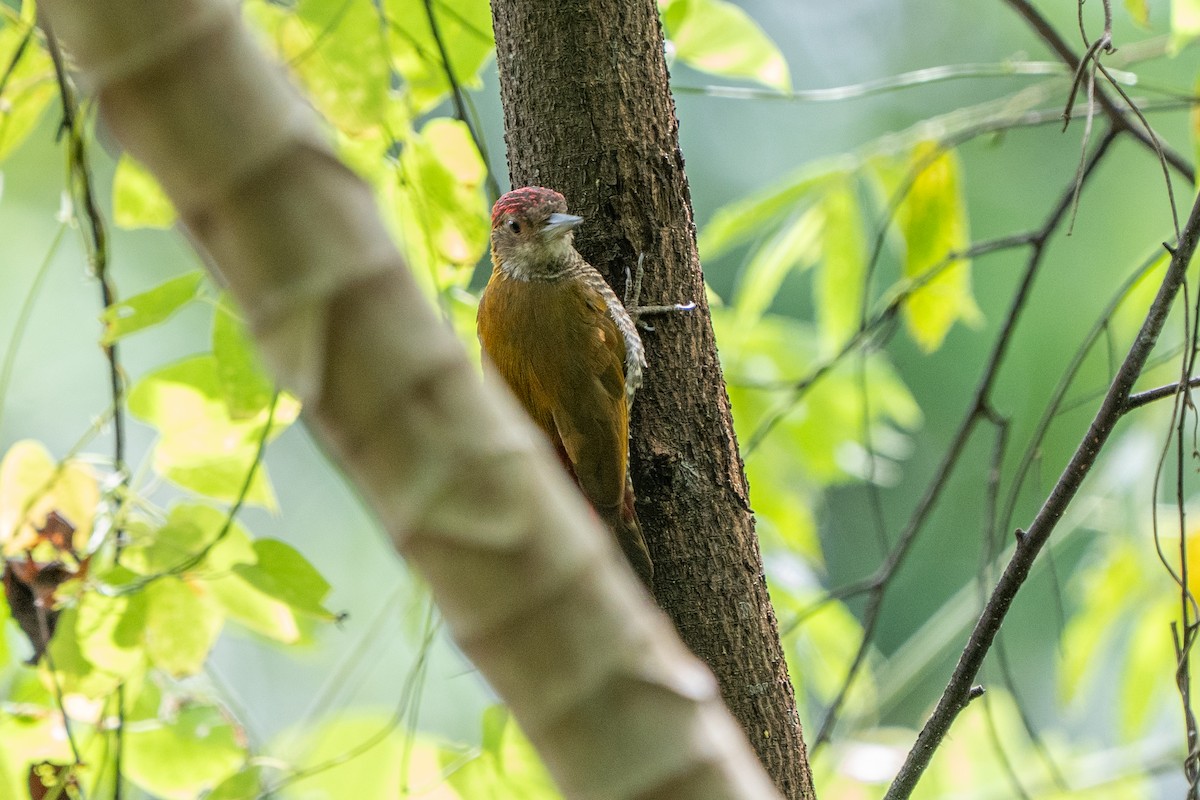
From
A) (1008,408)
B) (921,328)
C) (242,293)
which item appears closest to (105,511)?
(242,293)

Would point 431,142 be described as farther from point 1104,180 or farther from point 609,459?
point 1104,180

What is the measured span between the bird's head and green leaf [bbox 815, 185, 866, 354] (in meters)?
0.61

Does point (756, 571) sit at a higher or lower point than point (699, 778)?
higher

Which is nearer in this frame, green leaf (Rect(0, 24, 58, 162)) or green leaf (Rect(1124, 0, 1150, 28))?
green leaf (Rect(1124, 0, 1150, 28))

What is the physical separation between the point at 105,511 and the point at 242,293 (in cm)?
141

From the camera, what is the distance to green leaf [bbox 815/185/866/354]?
2387 mm

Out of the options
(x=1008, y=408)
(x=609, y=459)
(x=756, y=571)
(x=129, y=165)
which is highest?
(x=1008, y=408)

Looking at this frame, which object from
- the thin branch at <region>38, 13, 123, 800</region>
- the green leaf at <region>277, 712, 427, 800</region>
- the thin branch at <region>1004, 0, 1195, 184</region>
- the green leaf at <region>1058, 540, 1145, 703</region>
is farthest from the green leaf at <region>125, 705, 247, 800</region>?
the thin branch at <region>1004, 0, 1195, 184</region>

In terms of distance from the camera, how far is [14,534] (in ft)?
5.77

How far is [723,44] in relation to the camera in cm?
198

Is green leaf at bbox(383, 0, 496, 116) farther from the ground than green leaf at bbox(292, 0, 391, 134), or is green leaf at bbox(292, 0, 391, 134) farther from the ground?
green leaf at bbox(383, 0, 496, 116)

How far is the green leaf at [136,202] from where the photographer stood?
1.87 m

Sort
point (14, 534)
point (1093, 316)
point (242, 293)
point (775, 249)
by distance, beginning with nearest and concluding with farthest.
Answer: point (242, 293), point (14, 534), point (775, 249), point (1093, 316)

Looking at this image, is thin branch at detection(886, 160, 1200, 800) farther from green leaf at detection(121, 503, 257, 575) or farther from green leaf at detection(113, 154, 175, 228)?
green leaf at detection(113, 154, 175, 228)
